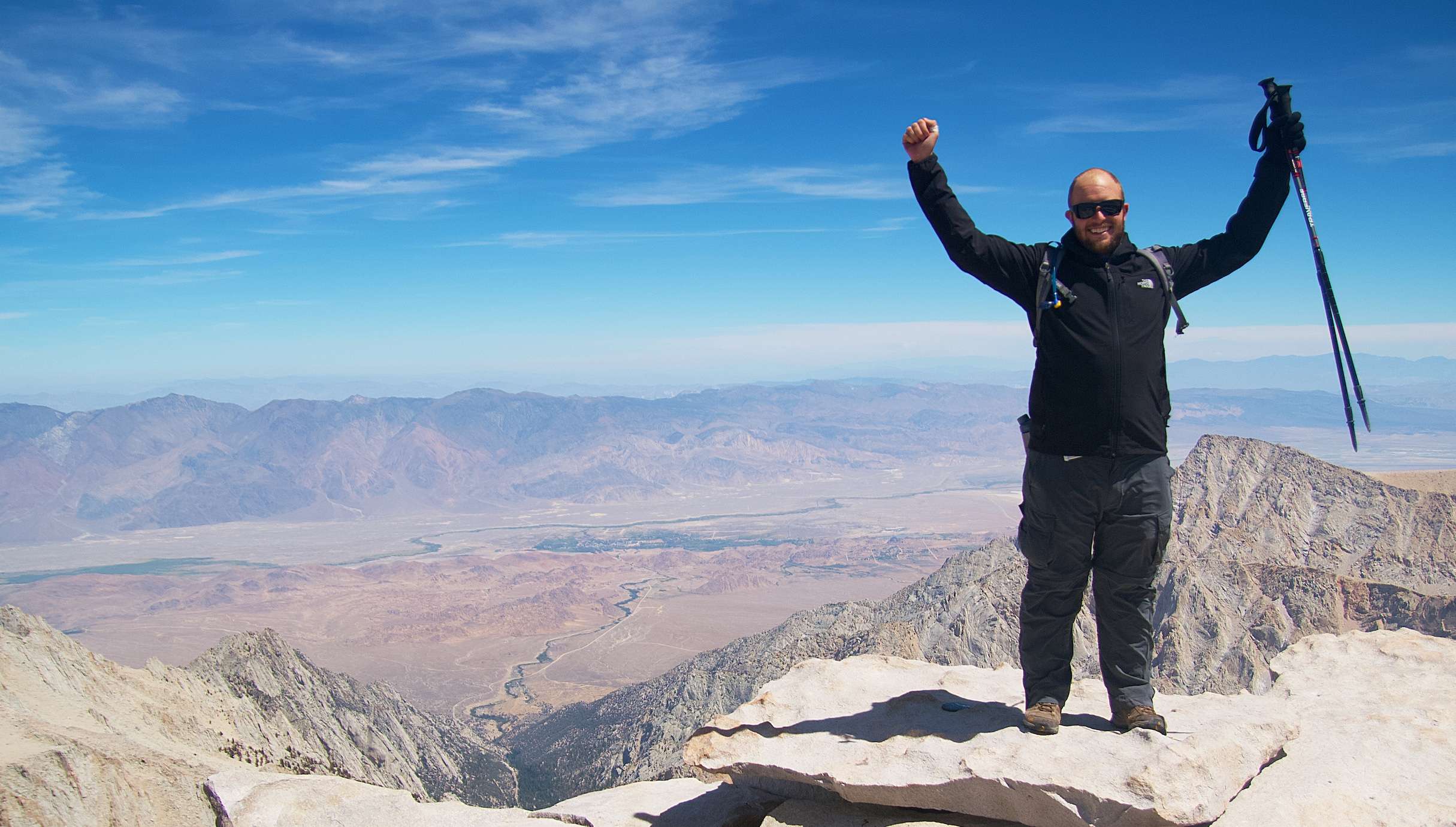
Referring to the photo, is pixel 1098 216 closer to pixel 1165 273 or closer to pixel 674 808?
pixel 1165 273

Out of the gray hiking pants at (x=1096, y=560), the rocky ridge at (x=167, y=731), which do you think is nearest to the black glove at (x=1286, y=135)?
the gray hiking pants at (x=1096, y=560)

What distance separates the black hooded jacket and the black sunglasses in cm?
20

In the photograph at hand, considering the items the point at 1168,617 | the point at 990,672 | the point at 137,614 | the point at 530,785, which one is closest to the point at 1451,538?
the point at 1168,617

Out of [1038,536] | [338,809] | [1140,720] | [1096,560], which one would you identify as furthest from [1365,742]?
[338,809]

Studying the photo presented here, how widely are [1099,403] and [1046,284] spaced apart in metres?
0.79

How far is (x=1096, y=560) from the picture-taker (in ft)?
19.1

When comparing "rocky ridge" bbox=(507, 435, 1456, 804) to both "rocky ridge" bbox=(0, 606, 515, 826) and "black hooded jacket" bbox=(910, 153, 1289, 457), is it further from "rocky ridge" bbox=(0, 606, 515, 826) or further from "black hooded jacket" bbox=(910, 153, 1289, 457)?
"black hooded jacket" bbox=(910, 153, 1289, 457)

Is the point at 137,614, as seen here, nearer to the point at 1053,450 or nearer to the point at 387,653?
the point at 387,653

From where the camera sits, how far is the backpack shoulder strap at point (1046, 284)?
555 cm

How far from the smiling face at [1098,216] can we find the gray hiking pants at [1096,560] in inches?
52.7

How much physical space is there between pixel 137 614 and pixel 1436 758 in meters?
184

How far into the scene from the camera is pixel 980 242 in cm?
565

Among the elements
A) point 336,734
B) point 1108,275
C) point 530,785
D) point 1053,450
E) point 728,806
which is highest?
point 1108,275

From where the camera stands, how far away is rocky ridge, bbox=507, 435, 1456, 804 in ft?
123
